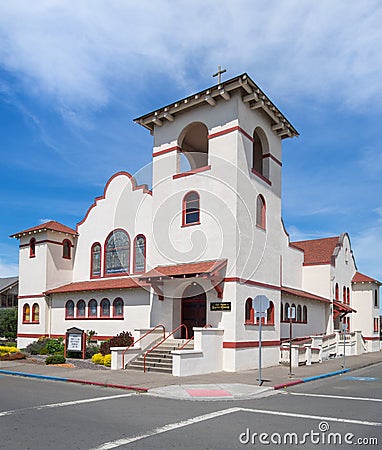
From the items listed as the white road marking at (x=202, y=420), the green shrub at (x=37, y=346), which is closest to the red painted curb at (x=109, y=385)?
the white road marking at (x=202, y=420)

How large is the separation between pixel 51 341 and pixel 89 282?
4.10 meters

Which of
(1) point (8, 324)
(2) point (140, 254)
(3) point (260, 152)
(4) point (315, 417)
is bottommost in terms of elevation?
(1) point (8, 324)

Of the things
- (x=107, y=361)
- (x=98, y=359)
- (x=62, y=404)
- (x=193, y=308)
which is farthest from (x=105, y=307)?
(x=62, y=404)

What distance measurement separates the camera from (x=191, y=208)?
2200 cm

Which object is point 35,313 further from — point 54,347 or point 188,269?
point 188,269

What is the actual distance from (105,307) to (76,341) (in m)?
4.29

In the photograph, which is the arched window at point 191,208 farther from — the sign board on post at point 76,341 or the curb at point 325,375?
the curb at point 325,375

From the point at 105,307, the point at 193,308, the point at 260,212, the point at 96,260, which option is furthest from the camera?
the point at 96,260

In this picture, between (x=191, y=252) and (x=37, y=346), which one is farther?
(x=37, y=346)

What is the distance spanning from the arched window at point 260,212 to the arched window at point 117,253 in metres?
8.42

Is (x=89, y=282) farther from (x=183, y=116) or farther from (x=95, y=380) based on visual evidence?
(x=95, y=380)

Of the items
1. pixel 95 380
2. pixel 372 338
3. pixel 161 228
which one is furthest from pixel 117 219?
pixel 372 338

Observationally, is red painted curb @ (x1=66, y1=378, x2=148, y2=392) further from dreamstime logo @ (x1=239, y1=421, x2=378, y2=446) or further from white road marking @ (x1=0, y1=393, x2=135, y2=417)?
dreamstime logo @ (x1=239, y1=421, x2=378, y2=446)

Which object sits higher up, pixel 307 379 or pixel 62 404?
pixel 62 404
